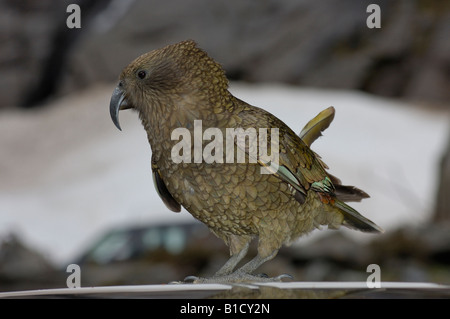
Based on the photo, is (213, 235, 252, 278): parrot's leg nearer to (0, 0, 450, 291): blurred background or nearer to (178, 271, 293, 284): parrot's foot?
(178, 271, 293, 284): parrot's foot

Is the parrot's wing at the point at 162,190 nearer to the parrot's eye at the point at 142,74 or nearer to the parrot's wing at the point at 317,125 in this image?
the parrot's eye at the point at 142,74

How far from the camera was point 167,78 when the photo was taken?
4.84 feet

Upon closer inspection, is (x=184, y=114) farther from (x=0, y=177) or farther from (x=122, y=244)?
(x=0, y=177)

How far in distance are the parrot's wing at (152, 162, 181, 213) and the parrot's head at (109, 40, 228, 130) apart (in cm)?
16

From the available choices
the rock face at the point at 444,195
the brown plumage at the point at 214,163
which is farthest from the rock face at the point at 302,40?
the brown plumage at the point at 214,163

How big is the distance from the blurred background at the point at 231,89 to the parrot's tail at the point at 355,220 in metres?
6.33

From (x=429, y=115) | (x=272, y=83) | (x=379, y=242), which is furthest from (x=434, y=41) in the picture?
(x=379, y=242)

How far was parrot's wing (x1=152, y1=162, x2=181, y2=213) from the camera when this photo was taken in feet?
5.17

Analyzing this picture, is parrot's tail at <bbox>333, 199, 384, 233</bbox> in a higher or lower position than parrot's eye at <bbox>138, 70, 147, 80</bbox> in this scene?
lower

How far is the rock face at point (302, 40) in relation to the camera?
12547 mm

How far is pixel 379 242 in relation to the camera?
651 cm

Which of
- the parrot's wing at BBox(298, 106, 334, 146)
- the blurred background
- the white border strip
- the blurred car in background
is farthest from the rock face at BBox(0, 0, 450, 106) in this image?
the white border strip

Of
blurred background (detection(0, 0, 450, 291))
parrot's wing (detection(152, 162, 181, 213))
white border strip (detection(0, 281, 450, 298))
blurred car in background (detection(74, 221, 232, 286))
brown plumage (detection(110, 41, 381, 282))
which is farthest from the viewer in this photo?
blurred background (detection(0, 0, 450, 291))

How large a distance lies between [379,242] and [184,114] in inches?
211
